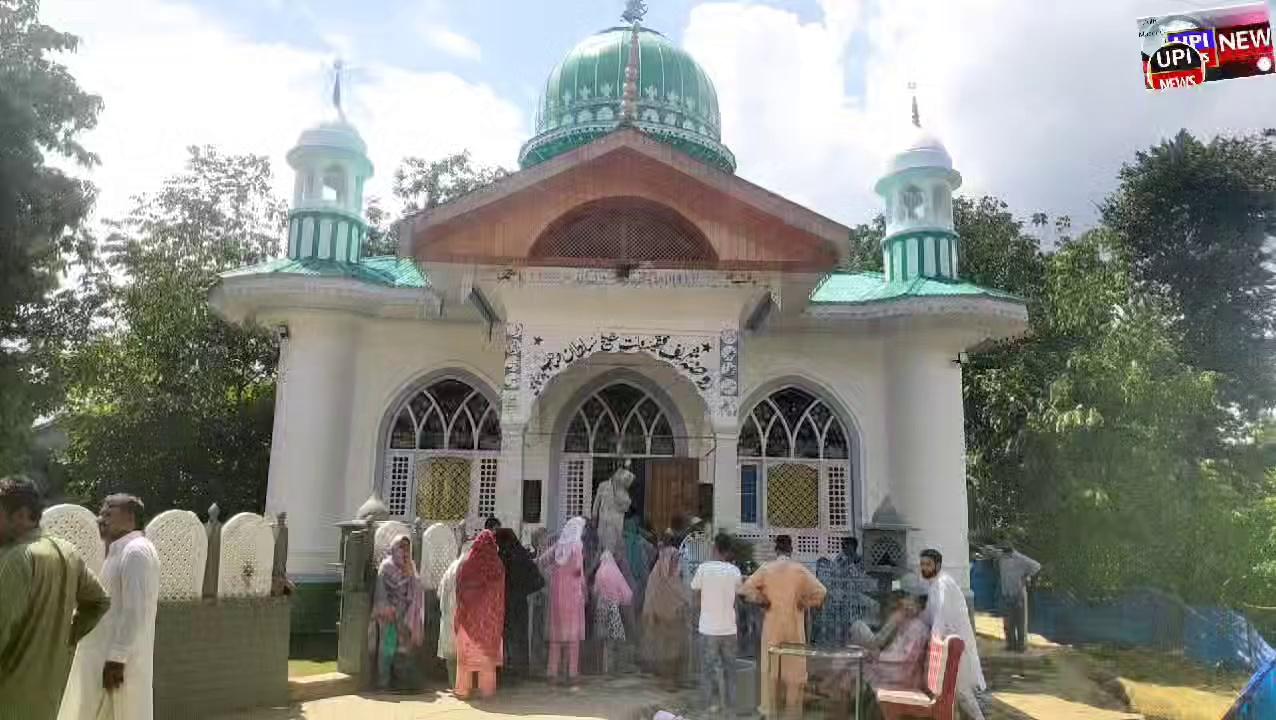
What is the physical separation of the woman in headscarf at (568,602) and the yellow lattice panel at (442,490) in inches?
157

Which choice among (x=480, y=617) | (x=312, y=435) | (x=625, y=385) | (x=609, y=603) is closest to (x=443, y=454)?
(x=312, y=435)

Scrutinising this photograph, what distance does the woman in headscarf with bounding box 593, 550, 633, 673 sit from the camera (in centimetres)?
771

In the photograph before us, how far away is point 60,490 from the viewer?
16516mm

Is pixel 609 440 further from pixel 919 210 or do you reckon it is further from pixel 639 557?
pixel 919 210

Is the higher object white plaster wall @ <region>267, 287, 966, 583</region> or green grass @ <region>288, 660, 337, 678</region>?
white plaster wall @ <region>267, 287, 966, 583</region>

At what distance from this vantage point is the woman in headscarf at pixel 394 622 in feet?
23.4

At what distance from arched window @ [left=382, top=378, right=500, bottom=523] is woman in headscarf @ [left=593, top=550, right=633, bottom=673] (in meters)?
3.58

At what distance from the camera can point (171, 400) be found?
15.0 metres

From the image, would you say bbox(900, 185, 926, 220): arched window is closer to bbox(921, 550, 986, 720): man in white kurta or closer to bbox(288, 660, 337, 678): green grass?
bbox(921, 550, 986, 720): man in white kurta

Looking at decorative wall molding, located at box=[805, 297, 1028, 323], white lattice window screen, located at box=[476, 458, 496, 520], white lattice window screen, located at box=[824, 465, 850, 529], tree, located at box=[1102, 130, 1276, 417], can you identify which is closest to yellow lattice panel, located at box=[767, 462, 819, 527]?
white lattice window screen, located at box=[824, 465, 850, 529]

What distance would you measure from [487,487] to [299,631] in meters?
2.69

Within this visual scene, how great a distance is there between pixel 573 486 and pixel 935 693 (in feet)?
22.3

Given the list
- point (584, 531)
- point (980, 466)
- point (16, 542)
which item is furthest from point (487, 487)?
point (980, 466)

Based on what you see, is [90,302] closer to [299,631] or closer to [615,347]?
[299,631]
